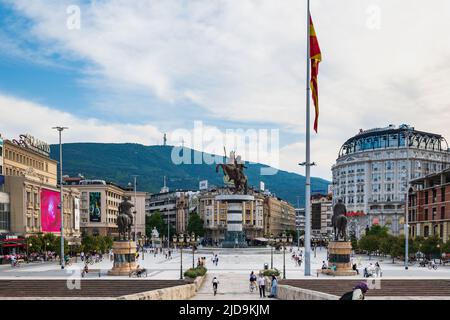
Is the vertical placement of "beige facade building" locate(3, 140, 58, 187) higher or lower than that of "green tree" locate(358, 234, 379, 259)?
higher

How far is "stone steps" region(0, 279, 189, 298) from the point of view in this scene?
3950 cm

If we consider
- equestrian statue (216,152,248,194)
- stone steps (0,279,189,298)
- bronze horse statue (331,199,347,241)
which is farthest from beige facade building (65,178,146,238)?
stone steps (0,279,189,298)

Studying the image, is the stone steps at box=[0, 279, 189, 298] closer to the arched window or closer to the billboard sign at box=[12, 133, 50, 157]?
the billboard sign at box=[12, 133, 50, 157]

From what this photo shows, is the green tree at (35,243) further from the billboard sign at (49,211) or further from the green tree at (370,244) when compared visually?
the green tree at (370,244)

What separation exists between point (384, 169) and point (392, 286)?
13360cm

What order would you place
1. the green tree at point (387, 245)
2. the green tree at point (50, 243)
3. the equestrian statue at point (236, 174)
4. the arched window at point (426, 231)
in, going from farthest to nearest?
the equestrian statue at point (236, 174), the arched window at point (426, 231), the green tree at point (387, 245), the green tree at point (50, 243)

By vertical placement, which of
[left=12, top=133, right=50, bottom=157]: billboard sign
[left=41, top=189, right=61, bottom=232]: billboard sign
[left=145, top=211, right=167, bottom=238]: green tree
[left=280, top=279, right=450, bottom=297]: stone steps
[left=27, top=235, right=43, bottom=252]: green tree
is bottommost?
[left=145, top=211, right=167, bottom=238]: green tree

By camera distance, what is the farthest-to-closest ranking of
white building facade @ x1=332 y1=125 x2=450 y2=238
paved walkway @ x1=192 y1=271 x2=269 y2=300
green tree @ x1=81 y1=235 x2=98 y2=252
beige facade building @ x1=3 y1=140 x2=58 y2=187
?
1. white building facade @ x1=332 y1=125 x2=450 y2=238
2. beige facade building @ x1=3 y1=140 x2=58 y2=187
3. green tree @ x1=81 y1=235 x2=98 y2=252
4. paved walkway @ x1=192 y1=271 x2=269 y2=300

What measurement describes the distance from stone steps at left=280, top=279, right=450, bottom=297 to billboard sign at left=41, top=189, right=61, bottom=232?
2575 inches

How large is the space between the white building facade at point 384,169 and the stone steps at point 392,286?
397ft

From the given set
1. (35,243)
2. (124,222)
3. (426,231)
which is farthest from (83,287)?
(426,231)

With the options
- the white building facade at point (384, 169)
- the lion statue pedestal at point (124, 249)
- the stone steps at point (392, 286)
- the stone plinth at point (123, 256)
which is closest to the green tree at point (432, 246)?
the stone steps at point (392, 286)

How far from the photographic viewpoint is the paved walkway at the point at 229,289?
39156 millimetres
